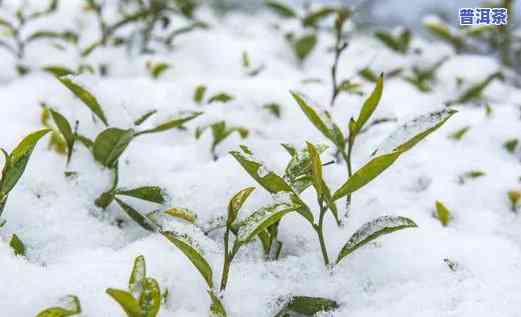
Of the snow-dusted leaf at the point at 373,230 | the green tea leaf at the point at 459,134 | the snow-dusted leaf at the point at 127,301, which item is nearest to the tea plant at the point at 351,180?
the snow-dusted leaf at the point at 373,230

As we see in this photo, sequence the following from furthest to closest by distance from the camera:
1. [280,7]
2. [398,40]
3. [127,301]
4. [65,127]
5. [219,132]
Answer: [398,40] < [280,7] < [219,132] < [65,127] < [127,301]

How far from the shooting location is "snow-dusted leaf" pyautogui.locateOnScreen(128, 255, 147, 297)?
0.86m

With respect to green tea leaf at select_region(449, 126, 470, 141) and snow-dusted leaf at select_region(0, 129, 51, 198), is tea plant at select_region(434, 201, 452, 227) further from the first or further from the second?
snow-dusted leaf at select_region(0, 129, 51, 198)

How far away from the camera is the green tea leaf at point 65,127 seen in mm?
1235

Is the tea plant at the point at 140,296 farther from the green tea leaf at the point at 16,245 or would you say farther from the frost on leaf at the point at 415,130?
the frost on leaf at the point at 415,130

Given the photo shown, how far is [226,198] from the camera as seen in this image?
1.19 m

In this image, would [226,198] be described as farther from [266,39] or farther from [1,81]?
[266,39]

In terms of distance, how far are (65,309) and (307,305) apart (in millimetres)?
398

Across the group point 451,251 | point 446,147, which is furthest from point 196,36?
point 451,251

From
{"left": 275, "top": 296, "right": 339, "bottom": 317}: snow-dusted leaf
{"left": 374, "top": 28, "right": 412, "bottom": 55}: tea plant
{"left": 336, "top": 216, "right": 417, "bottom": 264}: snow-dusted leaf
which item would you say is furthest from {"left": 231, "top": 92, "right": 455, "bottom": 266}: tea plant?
{"left": 374, "top": 28, "right": 412, "bottom": 55}: tea plant

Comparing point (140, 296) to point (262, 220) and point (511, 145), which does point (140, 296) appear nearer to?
point (262, 220)

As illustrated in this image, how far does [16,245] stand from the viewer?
101 centimetres

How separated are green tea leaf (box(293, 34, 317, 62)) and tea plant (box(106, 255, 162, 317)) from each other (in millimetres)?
2014

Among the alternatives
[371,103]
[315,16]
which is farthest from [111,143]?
[315,16]
